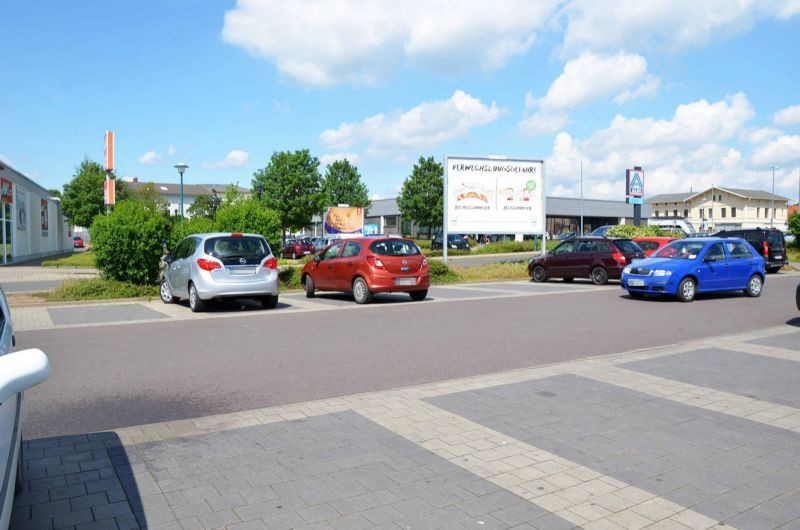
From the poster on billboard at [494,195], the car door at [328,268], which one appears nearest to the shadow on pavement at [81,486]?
the car door at [328,268]

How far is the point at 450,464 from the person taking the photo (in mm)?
4680

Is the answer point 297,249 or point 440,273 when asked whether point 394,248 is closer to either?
point 440,273

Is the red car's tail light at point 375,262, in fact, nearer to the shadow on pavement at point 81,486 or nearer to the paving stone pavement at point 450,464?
the paving stone pavement at point 450,464

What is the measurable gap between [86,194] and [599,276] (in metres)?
51.1

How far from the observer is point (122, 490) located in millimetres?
4184

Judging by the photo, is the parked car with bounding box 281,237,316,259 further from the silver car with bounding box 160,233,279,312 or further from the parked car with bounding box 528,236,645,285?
the silver car with bounding box 160,233,279,312

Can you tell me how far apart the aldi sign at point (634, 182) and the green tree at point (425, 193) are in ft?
88.6

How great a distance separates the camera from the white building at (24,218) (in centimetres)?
3634

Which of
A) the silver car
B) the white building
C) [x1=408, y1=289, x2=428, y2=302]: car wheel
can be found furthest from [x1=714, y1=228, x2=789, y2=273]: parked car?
the white building

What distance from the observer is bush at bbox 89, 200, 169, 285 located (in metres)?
17.0

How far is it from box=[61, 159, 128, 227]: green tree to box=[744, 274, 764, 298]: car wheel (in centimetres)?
5225

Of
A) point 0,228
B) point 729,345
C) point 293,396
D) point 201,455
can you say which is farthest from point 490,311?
point 0,228

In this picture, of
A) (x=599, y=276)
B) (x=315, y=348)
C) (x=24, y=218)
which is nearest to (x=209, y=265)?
(x=315, y=348)

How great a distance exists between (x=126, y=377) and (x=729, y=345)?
8054 millimetres
